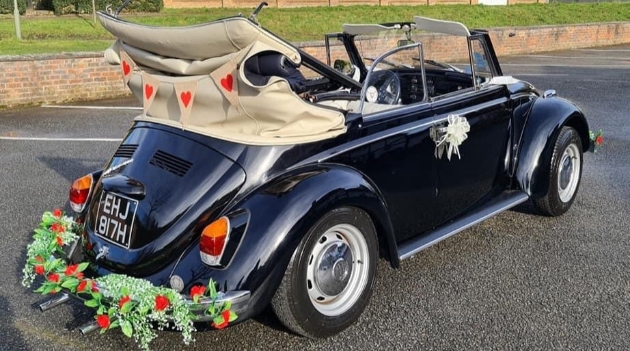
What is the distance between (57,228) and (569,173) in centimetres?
413

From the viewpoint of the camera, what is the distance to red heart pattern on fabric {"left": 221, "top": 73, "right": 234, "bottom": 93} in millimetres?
3420

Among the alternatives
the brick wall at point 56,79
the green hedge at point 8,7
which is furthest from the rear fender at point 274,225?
the green hedge at point 8,7

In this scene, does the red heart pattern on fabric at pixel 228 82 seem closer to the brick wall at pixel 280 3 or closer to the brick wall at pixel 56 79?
the brick wall at pixel 56 79

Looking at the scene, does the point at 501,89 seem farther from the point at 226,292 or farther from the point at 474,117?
the point at 226,292

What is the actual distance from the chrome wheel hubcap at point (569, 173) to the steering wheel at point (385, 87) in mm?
1663

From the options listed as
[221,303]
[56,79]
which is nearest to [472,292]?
[221,303]

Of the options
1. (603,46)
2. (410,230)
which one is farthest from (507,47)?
(410,230)

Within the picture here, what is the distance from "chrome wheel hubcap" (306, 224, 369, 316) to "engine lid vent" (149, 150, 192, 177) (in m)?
0.85

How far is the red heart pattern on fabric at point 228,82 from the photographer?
135 inches

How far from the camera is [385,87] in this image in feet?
15.8

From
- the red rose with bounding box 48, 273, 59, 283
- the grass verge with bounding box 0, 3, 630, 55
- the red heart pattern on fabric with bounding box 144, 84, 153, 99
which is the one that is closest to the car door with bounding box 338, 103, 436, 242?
the red heart pattern on fabric with bounding box 144, 84, 153, 99

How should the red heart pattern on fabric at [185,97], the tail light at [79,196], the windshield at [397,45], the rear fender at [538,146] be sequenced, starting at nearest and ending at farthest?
the red heart pattern on fabric at [185,97], the tail light at [79,196], the windshield at [397,45], the rear fender at [538,146]

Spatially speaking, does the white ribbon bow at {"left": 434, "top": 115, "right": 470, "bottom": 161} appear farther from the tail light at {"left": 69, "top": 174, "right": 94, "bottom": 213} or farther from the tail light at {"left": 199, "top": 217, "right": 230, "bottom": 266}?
the tail light at {"left": 69, "top": 174, "right": 94, "bottom": 213}

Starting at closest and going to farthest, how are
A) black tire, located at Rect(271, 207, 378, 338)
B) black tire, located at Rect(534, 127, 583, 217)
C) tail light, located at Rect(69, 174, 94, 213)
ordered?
black tire, located at Rect(271, 207, 378, 338) → tail light, located at Rect(69, 174, 94, 213) → black tire, located at Rect(534, 127, 583, 217)
